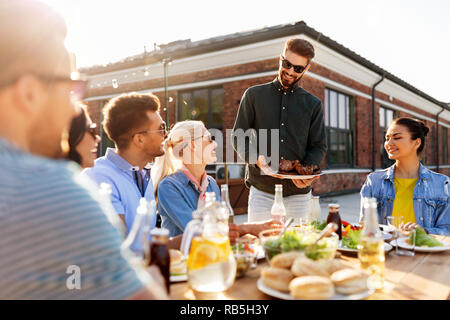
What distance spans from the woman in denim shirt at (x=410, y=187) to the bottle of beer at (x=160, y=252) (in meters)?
2.10

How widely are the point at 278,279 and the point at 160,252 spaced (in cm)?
42

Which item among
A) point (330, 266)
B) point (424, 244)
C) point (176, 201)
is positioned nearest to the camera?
point (330, 266)

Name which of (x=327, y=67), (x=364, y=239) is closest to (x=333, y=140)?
(x=327, y=67)

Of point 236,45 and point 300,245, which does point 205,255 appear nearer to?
point 300,245

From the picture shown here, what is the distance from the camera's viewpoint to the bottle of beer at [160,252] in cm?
105

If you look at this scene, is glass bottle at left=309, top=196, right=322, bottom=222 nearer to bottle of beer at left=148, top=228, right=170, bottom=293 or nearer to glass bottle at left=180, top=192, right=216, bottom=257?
glass bottle at left=180, top=192, right=216, bottom=257

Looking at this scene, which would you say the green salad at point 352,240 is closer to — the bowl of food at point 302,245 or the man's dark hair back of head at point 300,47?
the bowl of food at point 302,245

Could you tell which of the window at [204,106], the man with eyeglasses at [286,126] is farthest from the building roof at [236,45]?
the man with eyeglasses at [286,126]

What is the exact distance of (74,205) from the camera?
2.34ft

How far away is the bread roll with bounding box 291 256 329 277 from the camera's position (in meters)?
1.19

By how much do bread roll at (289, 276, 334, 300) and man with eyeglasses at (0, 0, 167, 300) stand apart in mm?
525

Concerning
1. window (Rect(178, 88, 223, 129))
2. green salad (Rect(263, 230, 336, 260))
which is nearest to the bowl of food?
green salad (Rect(263, 230, 336, 260))

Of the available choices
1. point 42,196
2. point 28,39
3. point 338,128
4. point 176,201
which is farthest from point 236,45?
point 42,196

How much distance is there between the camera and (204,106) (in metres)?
11.6
